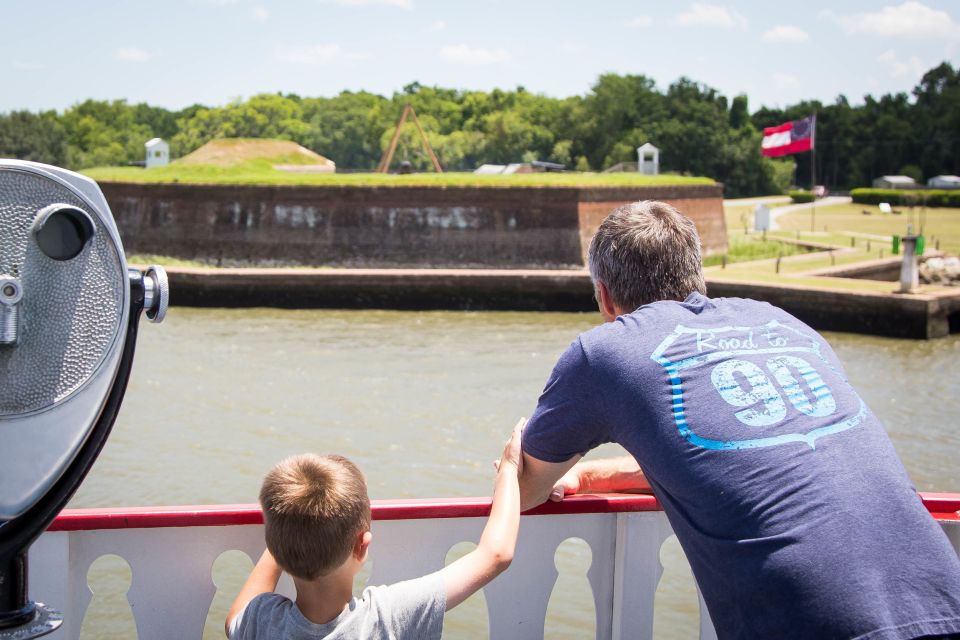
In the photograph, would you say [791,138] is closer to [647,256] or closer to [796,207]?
[796,207]

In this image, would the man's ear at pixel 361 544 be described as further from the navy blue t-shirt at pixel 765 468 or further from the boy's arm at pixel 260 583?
the navy blue t-shirt at pixel 765 468

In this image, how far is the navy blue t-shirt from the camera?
4.96 feet

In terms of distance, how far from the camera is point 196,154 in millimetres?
30047

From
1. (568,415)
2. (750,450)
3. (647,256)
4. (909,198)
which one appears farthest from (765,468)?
(909,198)

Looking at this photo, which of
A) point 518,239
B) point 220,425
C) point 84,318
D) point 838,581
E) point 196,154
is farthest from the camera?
point 196,154

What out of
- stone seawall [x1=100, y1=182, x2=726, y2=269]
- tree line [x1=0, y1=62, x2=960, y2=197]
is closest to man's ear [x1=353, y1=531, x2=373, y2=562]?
stone seawall [x1=100, y1=182, x2=726, y2=269]

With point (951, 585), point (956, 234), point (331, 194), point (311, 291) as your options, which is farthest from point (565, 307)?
point (956, 234)

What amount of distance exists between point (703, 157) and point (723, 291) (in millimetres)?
47258

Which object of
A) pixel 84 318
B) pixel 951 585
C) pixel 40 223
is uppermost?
pixel 40 223

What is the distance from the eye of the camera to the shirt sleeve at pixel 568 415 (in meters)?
1.78

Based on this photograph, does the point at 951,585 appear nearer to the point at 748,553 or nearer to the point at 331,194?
the point at 748,553

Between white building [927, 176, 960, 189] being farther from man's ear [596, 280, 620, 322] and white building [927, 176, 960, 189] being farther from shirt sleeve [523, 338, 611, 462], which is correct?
shirt sleeve [523, 338, 611, 462]

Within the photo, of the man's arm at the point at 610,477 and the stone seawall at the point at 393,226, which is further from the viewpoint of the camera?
the stone seawall at the point at 393,226

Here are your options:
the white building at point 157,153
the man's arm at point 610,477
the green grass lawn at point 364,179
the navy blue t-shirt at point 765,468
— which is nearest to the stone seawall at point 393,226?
the green grass lawn at point 364,179
